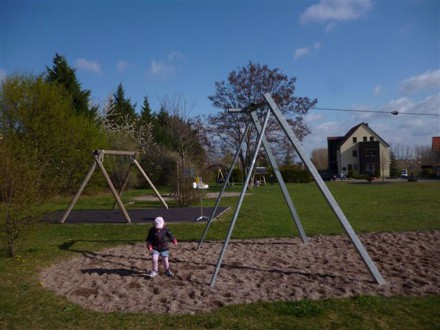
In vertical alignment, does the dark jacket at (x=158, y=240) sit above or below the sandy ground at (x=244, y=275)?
above

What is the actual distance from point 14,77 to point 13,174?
64.1 feet

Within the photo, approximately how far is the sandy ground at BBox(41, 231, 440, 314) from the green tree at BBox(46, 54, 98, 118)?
25621 millimetres

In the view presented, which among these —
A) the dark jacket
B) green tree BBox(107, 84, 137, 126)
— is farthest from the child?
green tree BBox(107, 84, 137, 126)

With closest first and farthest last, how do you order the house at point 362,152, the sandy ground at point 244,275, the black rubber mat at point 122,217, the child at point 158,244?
the sandy ground at point 244,275
the child at point 158,244
the black rubber mat at point 122,217
the house at point 362,152

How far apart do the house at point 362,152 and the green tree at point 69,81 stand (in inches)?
1838

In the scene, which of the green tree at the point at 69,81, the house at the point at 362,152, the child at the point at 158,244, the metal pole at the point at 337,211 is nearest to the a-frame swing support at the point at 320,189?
the metal pole at the point at 337,211

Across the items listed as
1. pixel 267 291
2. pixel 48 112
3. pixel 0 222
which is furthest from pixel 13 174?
pixel 48 112

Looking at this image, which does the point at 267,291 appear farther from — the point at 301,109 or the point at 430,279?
the point at 301,109

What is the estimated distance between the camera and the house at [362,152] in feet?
220

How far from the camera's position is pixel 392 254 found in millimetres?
7547

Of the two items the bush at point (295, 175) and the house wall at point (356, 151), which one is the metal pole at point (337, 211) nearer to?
the bush at point (295, 175)

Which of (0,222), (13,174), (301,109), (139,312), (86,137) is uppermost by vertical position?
(301,109)

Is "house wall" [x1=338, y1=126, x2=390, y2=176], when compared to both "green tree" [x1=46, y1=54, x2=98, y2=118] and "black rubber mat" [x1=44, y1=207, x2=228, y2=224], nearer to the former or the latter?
"green tree" [x1=46, y1=54, x2=98, y2=118]

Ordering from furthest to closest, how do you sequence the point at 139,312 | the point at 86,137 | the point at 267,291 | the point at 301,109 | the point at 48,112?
the point at 301,109, the point at 86,137, the point at 48,112, the point at 267,291, the point at 139,312
